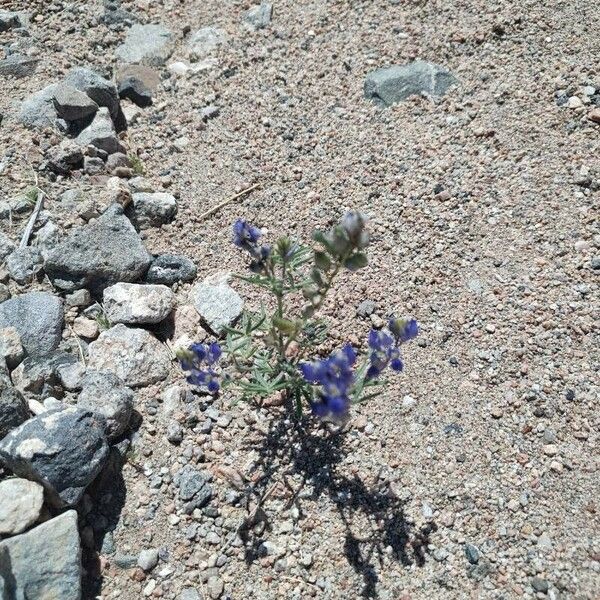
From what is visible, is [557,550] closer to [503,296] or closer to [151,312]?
[503,296]

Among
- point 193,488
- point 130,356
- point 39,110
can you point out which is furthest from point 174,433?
point 39,110

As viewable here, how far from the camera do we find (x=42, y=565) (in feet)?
7.48

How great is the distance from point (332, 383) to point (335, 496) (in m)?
0.74

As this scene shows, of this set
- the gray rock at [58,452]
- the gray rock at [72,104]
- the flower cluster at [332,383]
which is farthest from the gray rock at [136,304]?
the gray rock at [72,104]

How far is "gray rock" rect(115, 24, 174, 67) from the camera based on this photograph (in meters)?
4.56

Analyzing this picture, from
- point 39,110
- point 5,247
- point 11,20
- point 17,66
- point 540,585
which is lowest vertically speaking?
point 540,585

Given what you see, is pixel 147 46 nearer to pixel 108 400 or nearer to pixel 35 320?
pixel 35 320

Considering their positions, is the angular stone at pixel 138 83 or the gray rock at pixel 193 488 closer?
the gray rock at pixel 193 488

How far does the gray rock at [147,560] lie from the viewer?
8.13 ft

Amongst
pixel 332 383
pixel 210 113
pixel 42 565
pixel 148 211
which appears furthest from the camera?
pixel 210 113

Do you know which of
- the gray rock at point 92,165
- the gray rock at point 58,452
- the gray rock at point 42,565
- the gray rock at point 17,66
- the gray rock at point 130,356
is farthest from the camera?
the gray rock at point 17,66

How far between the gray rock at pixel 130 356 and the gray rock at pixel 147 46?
238 centimetres

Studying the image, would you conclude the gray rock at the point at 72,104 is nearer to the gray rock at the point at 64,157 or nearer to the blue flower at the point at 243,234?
the gray rock at the point at 64,157

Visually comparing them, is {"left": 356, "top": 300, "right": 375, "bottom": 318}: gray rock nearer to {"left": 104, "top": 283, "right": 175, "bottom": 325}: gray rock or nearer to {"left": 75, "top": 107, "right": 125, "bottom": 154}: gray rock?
{"left": 104, "top": 283, "right": 175, "bottom": 325}: gray rock
